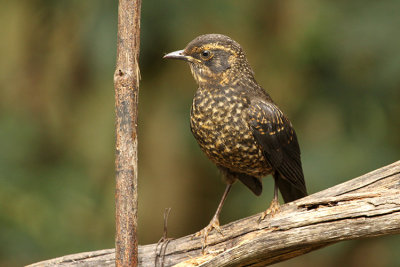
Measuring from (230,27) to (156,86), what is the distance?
918 mm

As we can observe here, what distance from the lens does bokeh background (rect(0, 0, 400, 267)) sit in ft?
16.8

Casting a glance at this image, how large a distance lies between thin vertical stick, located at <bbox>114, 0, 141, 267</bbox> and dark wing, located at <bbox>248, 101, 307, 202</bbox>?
1087mm

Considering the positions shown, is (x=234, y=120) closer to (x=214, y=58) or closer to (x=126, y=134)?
(x=214, y=58)

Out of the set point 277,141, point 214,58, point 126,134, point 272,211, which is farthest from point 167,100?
point 126,134

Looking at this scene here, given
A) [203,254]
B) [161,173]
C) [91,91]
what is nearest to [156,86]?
[91,91]

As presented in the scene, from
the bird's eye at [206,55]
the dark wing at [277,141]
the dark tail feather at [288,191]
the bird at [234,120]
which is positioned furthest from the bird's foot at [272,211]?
the bird's eye at [206,55]

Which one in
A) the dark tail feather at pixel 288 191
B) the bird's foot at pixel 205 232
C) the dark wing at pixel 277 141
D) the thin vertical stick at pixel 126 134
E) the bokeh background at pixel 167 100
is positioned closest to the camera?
the thin vertical stick at pixel 126 134

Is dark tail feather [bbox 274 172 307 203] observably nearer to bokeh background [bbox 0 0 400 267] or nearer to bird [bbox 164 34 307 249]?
bird [bbox 164 34 307 249]

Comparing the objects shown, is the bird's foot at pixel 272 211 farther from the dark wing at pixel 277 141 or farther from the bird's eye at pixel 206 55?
the bird's eye at pixel 206 55

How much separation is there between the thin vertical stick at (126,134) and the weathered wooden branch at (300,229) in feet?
1.78

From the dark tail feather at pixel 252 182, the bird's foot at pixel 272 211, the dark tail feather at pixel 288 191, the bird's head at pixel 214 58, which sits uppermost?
the bird's head at pixel 214 58

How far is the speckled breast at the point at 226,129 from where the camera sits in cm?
411

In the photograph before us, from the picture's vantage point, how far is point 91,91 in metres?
5.98

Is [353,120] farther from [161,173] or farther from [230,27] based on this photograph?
[161,173]
